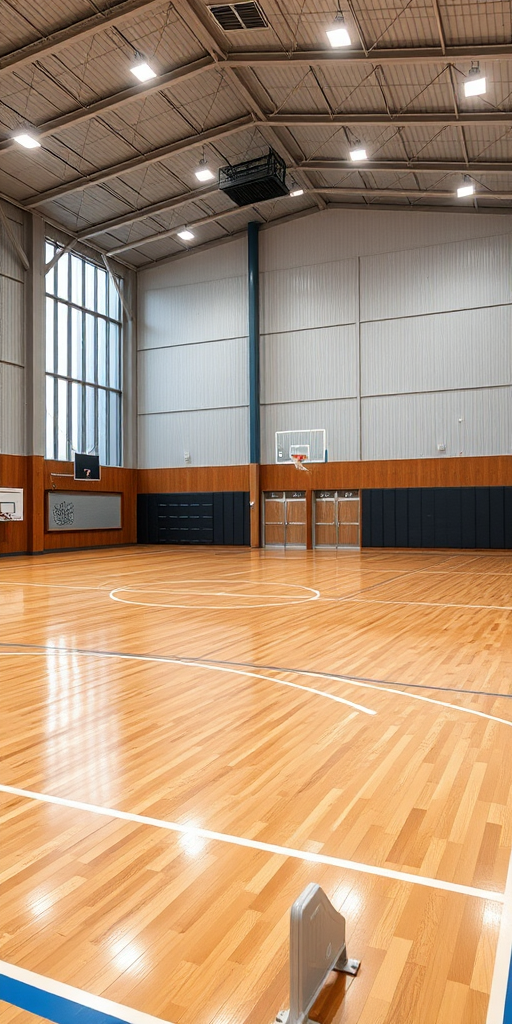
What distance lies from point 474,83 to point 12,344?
14397 mm

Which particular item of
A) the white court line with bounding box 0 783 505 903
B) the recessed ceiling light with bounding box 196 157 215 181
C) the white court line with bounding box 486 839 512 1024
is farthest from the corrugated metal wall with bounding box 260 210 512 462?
the white court line with bounding box 486 839 512 1024

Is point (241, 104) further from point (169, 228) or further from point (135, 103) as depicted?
point (169, 228)

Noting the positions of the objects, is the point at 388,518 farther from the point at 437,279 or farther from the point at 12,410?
the point at 12,410

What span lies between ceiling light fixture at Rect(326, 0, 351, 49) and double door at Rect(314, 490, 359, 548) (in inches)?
527

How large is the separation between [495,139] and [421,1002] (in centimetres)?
1886

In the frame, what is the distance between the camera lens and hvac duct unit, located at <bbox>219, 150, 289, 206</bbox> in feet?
60.1

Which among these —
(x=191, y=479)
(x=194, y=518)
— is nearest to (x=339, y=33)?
(x=191, y=479)

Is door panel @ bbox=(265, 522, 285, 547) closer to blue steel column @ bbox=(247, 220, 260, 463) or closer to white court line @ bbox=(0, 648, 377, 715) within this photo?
blue steel column @ bbox=(247, 220, 260, 463)

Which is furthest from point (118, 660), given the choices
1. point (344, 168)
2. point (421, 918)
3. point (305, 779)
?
point (344, 168)

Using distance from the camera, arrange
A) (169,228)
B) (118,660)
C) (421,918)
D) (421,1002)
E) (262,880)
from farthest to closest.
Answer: (169,228) → (118,660) → (262,880) → (421,918) → (421,1002)

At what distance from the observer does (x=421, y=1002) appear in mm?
1954

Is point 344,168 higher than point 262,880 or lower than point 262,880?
higher

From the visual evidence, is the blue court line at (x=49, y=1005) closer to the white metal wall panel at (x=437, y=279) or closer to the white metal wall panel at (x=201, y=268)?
the white metal wall panel at (x=437, y=279)

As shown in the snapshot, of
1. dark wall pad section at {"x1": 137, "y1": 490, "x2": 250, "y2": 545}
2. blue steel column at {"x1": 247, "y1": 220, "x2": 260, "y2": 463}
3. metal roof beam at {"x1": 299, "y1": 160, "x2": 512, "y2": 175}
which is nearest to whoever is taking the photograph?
metal roof beam at {"x1": 299, "y1": 160, "x2": 512, "y2": 175}
